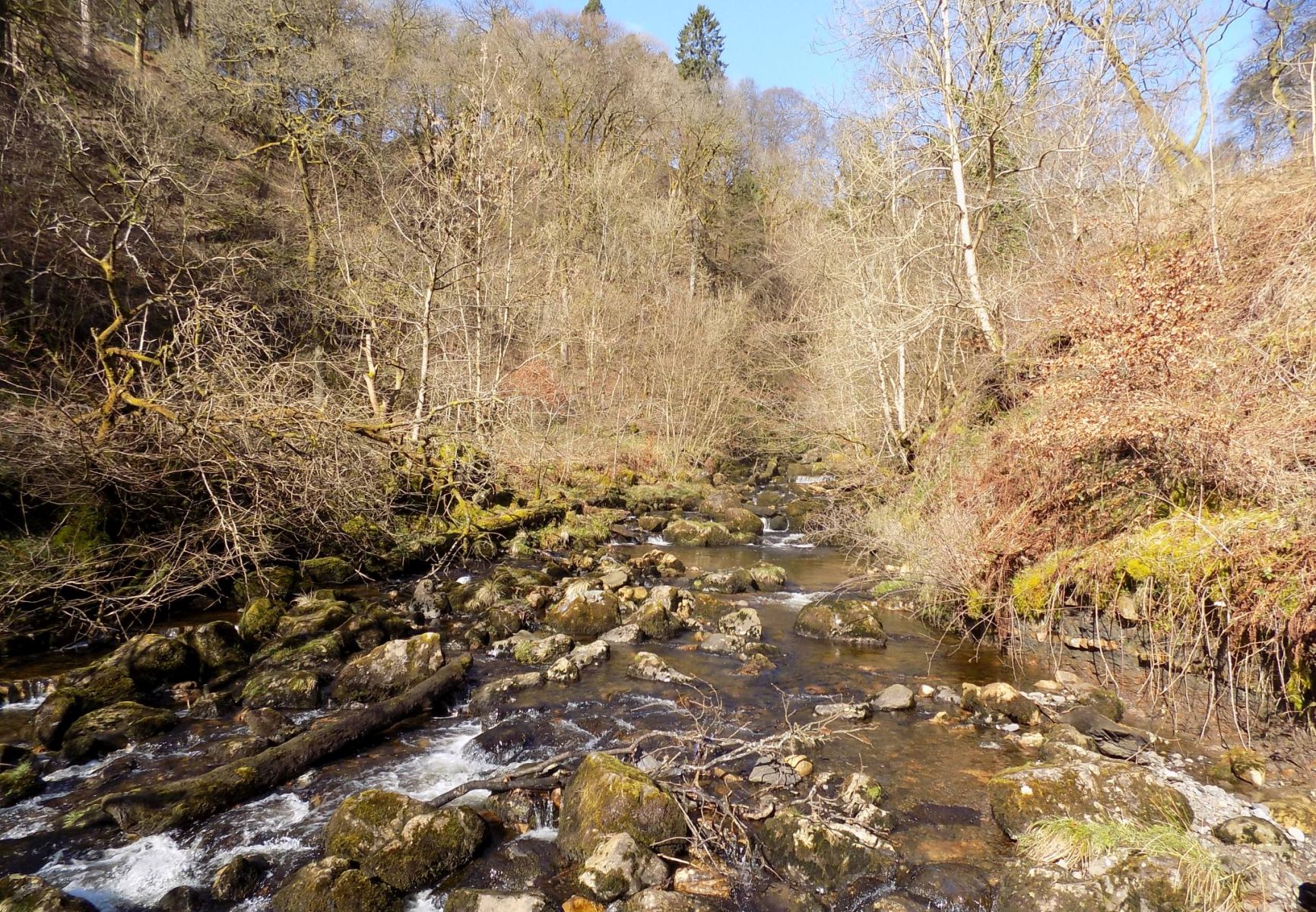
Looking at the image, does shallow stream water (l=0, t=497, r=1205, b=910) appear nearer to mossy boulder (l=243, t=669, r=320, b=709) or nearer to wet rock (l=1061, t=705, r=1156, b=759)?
mossy boulder (l=243, t=669, r=320, b=709)

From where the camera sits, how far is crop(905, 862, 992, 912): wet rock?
436 cm

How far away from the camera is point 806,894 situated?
4.47 meters

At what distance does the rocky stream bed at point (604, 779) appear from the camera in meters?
4.40

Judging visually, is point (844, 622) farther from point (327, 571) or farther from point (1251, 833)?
point (327, 571)

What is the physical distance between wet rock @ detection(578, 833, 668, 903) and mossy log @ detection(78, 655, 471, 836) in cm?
275

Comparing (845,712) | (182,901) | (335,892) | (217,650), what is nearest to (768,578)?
(845,712)

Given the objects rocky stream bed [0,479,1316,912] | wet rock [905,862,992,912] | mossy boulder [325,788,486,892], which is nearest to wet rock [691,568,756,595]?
rocky stream bed [0,479,1316,912]

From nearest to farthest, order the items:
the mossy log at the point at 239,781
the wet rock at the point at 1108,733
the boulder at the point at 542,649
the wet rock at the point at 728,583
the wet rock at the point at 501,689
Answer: the mossy log at the point at 239,781, the wet rock at the point at 1108,733, the wet rock at the point at 501,689, the boulder at the point at 542,649, the wet rock at the point at 728,583

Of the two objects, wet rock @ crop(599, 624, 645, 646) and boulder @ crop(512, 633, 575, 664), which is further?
wet rock @ crop(599, 624, 645, 646)

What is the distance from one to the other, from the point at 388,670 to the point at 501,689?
126 centimetres

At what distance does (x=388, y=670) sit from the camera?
7.50 meters

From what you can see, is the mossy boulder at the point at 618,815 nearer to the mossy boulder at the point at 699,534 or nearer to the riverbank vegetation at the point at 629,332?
the riverbank vegetation at the point at 629,332

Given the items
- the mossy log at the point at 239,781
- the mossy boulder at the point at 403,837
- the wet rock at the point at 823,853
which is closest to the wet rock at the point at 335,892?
the mossy boulder at the point at 403,837

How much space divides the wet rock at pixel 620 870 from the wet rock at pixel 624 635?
4.45m
